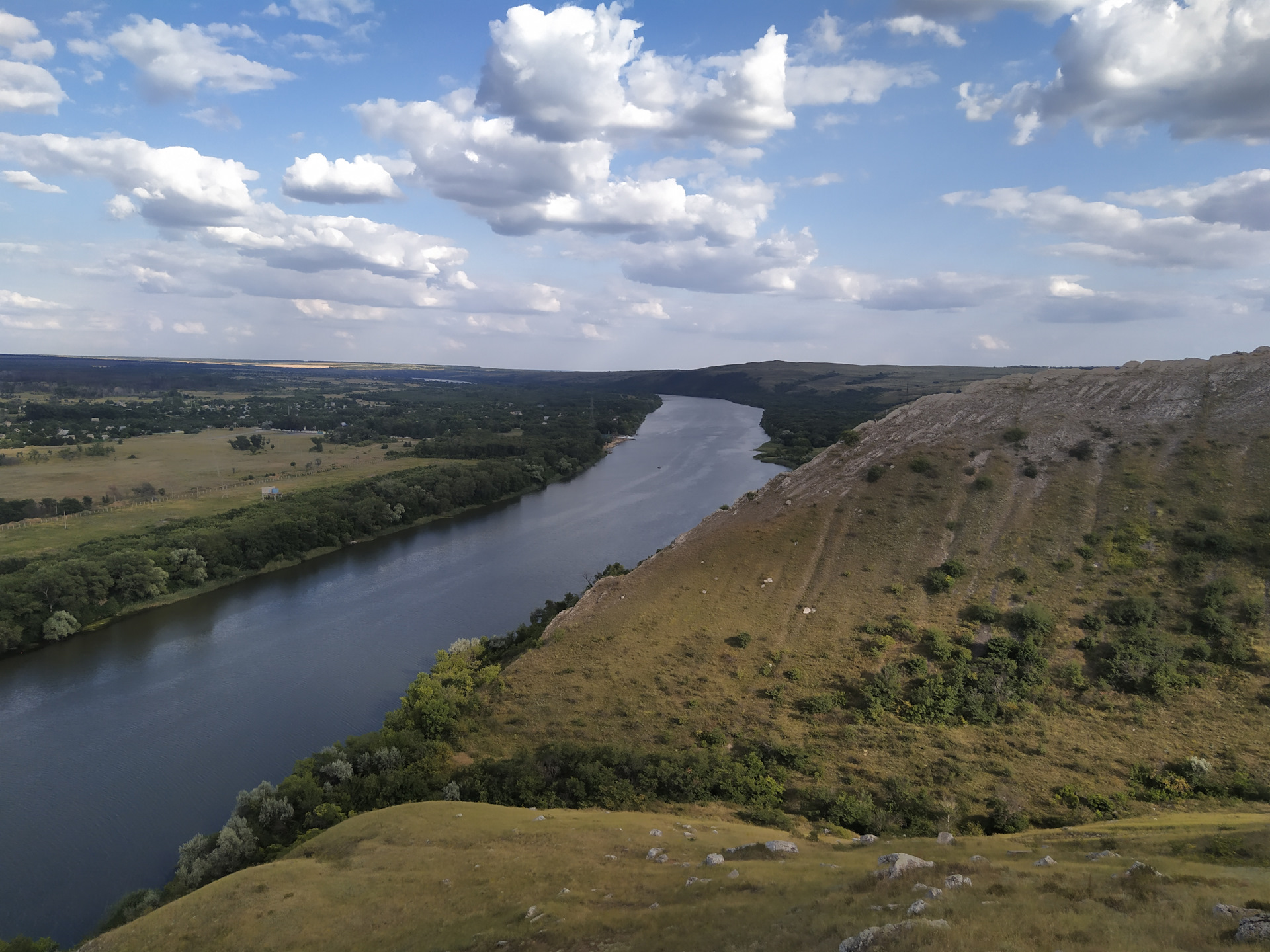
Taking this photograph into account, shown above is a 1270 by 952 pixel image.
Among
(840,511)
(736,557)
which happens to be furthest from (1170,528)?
(736,557)

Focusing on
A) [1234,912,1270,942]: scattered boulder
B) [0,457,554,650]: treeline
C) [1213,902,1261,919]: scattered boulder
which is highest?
[1234,912,1270,942]: scattered boulder

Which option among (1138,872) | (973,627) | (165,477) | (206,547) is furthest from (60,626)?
(1138,872)

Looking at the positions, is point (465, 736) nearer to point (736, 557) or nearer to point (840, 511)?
point (736, 557)

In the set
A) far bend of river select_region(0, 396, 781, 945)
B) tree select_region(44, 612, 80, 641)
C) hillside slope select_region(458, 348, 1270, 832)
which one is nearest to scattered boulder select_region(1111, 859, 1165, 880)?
hillside slope select_region(458, 348, 1270, 832)

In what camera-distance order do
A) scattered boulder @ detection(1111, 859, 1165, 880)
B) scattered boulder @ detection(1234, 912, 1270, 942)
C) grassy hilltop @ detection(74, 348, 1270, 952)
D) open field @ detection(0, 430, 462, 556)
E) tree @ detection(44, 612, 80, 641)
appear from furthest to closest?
open field @ detection(0, 430, 462, 556), tree @ detection(44, 612, 80, 641), grassy hilltop @ detection(74, 348, 1270, 952), scattered boulder @ detection(1111, 859, 1165, 880), scattered boulder @ detection(1234, 912, 1270, 942)

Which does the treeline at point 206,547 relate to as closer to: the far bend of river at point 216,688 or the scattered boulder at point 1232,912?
the far bend of river at point 216,688

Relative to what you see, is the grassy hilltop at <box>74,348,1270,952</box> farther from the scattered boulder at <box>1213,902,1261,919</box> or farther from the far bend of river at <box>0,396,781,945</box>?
the far bend of river at <box>0,396,781,945</box>
